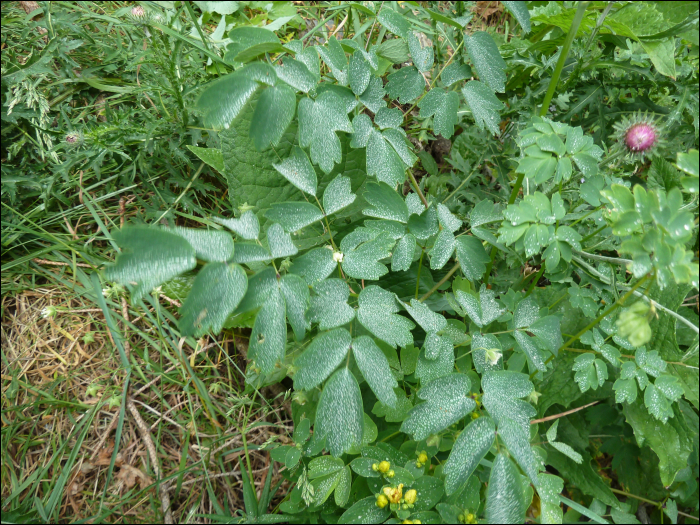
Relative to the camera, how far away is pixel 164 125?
6.33 ft

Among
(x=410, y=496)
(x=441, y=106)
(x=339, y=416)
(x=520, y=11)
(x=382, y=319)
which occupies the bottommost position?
(x=410, y=496)

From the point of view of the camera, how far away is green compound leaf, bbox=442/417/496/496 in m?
1.19

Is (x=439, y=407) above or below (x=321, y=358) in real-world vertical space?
below

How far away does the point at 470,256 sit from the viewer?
1536 millimetres

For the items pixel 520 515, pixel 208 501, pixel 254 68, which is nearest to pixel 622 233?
pixel 520 515

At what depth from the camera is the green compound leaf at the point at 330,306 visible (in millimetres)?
1266

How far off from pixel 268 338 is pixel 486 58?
1146 mm

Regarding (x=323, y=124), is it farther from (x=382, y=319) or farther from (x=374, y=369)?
(x=374, y=369)

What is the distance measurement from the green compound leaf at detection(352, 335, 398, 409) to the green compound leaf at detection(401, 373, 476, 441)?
102 millimetres

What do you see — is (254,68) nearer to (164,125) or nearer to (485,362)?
(164,125)

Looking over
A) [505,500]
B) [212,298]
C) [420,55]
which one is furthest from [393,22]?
[505,500]

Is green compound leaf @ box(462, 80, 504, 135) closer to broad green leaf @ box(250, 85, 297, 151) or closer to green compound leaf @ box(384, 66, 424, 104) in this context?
green compound leaf @ box(384, 66, 424, 104)

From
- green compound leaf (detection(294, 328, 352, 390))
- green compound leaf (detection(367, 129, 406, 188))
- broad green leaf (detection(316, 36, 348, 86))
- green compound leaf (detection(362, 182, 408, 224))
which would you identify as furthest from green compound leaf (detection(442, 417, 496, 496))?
broad green leaf (detection(316, 36, 348, 86))

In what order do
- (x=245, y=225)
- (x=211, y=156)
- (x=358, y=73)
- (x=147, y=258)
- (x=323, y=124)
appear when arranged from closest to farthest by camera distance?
(x=147, y=258) < (x=245, y=225) < (x=323, y=124) < (x=358, y=73) < (x=211, y=156)
